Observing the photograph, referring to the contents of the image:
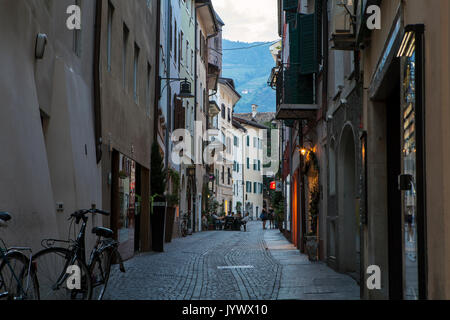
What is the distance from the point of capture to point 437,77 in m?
5.22

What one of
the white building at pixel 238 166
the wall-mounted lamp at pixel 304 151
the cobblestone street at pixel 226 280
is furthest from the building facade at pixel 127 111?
the white building at pixel 238 166

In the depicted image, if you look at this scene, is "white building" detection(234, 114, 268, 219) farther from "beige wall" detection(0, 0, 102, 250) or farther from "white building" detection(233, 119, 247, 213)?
"beige wall" detection(0, 0, 102, 250)

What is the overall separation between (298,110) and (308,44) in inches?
70.5

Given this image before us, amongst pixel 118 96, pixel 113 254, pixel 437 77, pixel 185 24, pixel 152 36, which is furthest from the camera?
pixel 185 24

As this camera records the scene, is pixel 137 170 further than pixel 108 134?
Yes

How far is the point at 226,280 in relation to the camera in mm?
12297

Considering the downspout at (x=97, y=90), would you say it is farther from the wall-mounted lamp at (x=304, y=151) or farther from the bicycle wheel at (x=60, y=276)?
the wall-mounted lamp at (x=304, y=151)

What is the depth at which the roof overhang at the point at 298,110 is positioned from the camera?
18672 millimetres

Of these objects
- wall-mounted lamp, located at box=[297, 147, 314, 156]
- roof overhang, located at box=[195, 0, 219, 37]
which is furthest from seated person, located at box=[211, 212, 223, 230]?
wall-mounted lamp, located at box=[297, 147, 314, 156]

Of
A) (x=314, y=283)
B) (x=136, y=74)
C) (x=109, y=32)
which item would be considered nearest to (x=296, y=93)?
(x=136, y=74)

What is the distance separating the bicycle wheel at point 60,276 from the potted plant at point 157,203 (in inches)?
433
